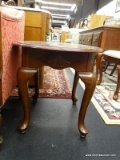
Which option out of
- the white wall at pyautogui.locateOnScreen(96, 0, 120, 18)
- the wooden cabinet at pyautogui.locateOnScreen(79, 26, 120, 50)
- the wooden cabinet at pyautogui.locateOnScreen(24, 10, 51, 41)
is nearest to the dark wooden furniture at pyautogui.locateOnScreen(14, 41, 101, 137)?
the wooden cabinet at pyautogui.locateOnScreen(24, 10, 51, 41)

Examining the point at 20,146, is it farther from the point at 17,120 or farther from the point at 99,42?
the point at 99,42

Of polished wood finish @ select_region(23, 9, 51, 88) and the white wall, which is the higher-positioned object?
the white wall

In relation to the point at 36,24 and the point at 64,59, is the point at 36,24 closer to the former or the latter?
the point at 36,24

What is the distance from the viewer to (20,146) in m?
0.78

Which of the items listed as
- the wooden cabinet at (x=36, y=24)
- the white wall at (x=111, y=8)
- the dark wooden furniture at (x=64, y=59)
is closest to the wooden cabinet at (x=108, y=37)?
the wooden cabinet at (x=36, y=24)

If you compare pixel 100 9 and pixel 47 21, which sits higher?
pixel 100 9

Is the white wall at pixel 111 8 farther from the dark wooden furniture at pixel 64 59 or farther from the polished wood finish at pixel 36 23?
the dark wooden furniture at pixel 64 59

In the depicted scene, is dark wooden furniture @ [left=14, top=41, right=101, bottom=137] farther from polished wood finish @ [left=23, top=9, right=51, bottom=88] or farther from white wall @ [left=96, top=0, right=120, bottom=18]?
white wall @ [left=96, top=0, right=120, bottom=18]

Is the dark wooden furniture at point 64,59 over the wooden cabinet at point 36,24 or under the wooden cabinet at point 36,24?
under

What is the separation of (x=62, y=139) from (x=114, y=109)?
25.8 inches

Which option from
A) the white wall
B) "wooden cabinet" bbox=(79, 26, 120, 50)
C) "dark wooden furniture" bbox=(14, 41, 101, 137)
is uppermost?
the white wall

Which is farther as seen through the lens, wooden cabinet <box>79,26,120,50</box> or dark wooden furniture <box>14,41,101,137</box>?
wooden cabinet <box>79,26,120,50</box>

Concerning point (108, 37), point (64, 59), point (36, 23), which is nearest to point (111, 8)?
point (108, 37)

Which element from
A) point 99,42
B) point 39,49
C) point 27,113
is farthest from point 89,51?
point 99,42
